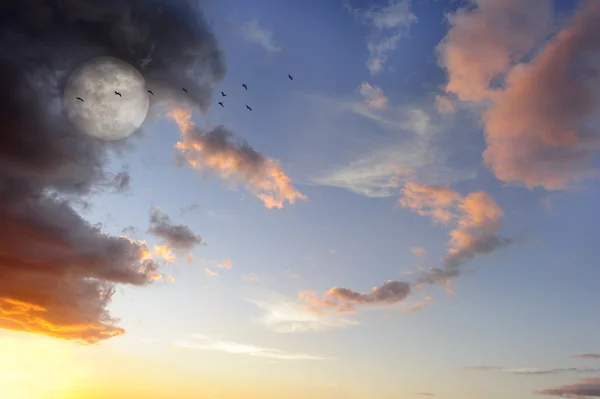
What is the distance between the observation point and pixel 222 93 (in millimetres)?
127312

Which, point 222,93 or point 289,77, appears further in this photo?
point 222,93

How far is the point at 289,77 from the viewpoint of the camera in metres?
114

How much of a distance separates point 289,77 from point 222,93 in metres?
27.7
